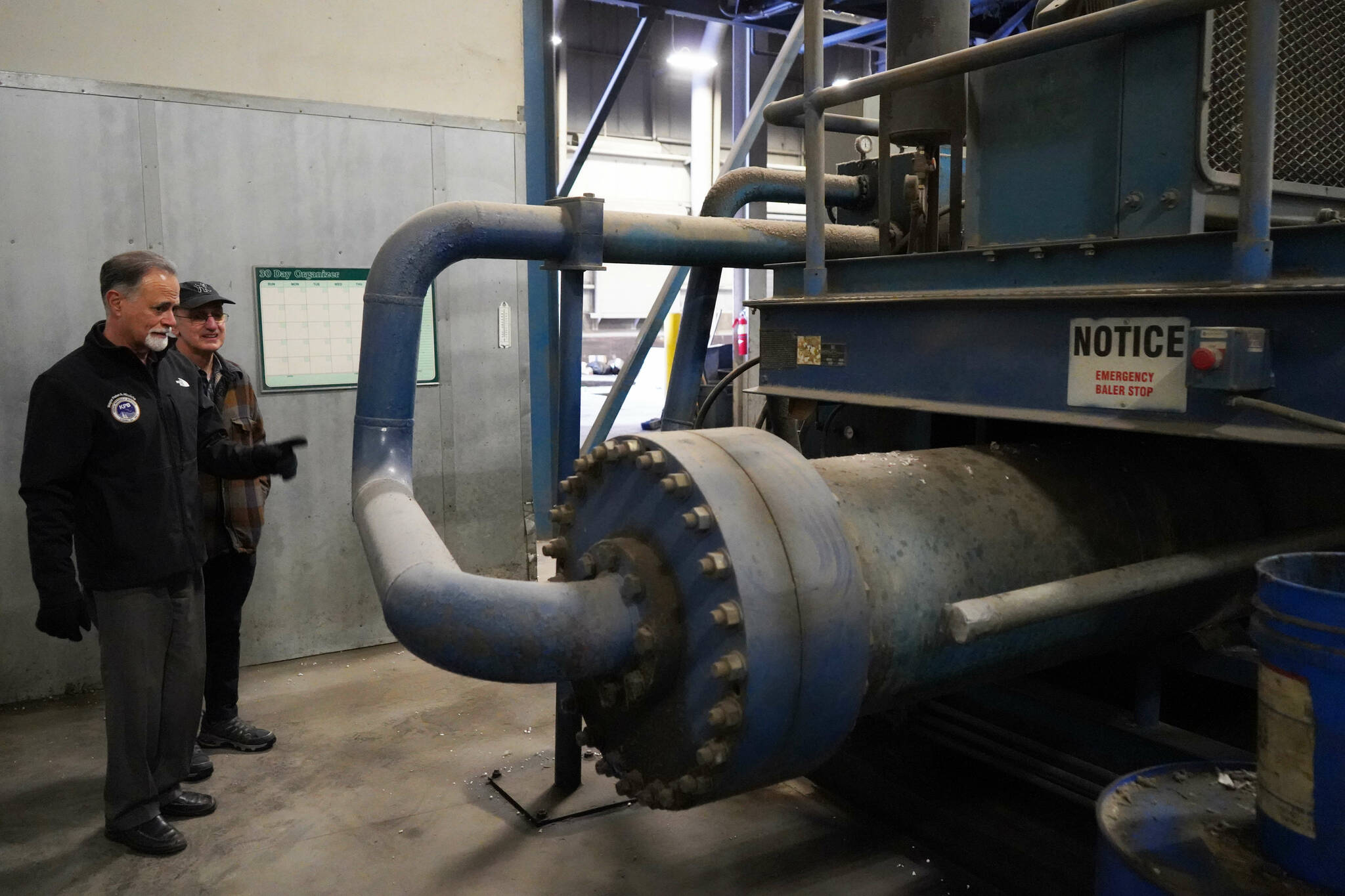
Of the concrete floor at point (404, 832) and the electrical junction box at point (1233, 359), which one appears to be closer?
the electrical junction box at point (1233, 359)

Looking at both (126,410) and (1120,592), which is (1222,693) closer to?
(1120,592)

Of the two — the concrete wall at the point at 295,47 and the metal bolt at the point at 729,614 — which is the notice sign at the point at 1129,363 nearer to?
the metal bolt at the point at 729,614

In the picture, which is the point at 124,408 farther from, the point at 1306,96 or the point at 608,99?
the point at 608,99

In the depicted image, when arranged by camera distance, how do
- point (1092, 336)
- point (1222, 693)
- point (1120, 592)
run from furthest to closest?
point (1222, 693) < point (1092, 336) < point (1120, 592)

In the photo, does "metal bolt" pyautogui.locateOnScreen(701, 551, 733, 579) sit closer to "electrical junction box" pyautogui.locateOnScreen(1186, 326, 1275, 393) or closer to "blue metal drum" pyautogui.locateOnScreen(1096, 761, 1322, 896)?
"blue metal drum" pyautogui.locateOnScreen(1096, 761, 1322, 896)

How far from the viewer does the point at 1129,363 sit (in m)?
1.93

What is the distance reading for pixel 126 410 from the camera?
2834 millimetres

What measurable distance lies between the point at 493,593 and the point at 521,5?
12.6ft

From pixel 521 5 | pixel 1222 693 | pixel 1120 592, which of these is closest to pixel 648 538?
pixel 1120 592

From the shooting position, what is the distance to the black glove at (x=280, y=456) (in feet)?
10.4

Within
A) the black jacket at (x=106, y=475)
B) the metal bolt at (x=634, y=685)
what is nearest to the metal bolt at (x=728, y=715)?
the metal bolt at (x=634, y=685)

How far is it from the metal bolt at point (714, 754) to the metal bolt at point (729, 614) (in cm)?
18

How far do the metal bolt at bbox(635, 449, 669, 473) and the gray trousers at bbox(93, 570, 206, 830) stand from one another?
193 cm

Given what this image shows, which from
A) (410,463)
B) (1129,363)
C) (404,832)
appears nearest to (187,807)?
(404,832)
